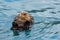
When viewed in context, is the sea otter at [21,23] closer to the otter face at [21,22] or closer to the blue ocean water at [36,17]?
the otter face at [21,22]

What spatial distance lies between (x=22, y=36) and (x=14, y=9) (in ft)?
9.15

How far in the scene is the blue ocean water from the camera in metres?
8.48

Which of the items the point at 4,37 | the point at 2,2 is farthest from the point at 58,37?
the point at 2,2

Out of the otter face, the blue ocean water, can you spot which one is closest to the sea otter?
the otter face

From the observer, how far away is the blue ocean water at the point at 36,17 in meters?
8.48

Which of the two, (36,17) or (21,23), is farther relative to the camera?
(36,17)

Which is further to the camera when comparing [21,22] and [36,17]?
[36,17]

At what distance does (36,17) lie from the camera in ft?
32.8

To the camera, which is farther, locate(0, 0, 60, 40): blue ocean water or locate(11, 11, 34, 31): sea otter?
locate(11, 11, 34, 31): sea otter

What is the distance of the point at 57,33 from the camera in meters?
8.73

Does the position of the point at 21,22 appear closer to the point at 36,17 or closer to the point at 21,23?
the point at 21,23

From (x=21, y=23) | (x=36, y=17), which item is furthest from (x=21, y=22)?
(x=36, y=17)

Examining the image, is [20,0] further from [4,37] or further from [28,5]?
[4,37]

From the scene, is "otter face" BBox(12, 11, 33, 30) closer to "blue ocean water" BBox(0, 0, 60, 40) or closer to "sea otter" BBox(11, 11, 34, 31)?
"sea otter" BBox(11, 11, 34, 31)
